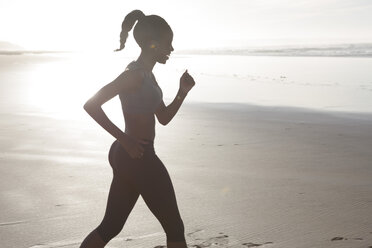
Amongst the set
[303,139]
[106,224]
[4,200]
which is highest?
[106,224]

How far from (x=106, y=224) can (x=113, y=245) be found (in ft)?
3.94

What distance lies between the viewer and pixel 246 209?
5.17 meters

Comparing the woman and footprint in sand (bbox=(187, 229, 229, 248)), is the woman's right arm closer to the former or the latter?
the woman

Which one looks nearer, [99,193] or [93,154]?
[99,193]

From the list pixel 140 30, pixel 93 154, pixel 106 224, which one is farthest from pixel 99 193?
pixel 140 30

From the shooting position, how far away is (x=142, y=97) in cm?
285

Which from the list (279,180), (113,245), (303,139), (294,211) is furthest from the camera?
(303,139)

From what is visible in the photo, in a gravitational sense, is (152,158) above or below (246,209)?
above

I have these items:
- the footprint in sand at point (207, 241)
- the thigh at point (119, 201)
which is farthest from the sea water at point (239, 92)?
the thigh at point (119, 201)

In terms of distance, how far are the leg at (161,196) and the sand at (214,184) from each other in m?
1.32

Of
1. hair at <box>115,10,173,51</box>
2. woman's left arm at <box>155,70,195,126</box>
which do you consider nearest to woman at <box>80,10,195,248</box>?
hair at <box>115,10,173,51</box>

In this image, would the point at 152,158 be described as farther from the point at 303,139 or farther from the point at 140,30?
the point at 303,139

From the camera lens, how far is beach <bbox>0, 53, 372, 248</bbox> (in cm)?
450

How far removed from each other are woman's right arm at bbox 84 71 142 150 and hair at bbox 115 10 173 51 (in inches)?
11.1
